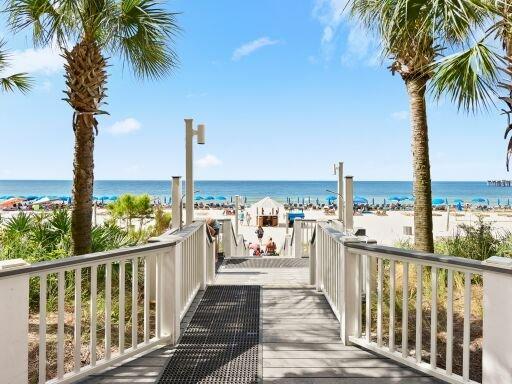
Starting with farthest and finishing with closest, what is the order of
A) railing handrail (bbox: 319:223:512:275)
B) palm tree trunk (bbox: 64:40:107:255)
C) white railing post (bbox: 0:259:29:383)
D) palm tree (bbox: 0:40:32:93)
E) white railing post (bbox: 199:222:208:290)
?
palm tree (bbox: 0:40:32:93), white railing post (bbox: 199:222:208:290), palm tree trunk (bbox: 64:40:107:255), railing handrail (bbox: 319:223:512:275), white railing post (bbox: 0:259:29:383)

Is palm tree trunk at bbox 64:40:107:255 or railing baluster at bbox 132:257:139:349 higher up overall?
palm tree trunk at bbox 64:40:107:255

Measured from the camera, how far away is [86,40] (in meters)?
4.99

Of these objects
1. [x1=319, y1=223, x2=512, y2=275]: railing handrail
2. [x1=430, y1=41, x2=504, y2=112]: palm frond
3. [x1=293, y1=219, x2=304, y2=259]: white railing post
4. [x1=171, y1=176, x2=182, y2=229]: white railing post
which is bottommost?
[x1=293, y1=219, x2=304, y2=259]: white railing post

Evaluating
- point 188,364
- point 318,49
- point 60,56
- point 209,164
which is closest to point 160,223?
point 60,56

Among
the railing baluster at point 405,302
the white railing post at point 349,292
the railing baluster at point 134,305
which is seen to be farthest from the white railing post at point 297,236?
the railing baluster at point 134,305

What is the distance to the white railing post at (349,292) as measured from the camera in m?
3.20

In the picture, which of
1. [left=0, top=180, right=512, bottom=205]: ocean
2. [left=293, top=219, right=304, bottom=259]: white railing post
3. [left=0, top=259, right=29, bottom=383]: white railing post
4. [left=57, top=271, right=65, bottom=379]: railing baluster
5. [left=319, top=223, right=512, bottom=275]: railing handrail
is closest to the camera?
[left=0, top=259, right=29, bottom=383]: white railing post

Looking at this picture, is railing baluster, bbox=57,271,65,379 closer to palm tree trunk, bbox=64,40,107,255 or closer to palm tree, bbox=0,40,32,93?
palm tree trunk, bbox=64,40,107,255

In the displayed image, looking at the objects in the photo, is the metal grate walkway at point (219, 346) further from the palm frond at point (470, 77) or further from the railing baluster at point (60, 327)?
the palm frond at point (470, 77)

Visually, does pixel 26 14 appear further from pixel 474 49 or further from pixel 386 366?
pixel 386 366

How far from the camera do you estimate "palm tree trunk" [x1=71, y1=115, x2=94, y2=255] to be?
4781 mm

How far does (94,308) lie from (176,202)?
2112 mm

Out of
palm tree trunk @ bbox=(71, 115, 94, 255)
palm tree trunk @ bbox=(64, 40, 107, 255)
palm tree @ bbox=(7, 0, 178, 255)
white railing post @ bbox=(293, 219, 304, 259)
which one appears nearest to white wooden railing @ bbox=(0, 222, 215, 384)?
palm tree trunk @ bbox=(71, 115, 94, 255)

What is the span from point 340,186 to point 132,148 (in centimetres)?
7423
